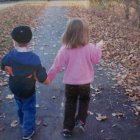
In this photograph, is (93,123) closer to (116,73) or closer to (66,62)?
(66,62)

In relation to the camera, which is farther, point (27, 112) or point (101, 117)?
point (101, 117)

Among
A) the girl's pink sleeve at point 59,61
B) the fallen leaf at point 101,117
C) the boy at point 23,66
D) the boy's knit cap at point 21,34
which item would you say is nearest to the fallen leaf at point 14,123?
the boy at point 23,66

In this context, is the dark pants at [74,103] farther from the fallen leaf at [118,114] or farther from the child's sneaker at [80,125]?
the fallen leaf at [118,114]

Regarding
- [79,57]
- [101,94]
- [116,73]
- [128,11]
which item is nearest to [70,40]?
[79,57]

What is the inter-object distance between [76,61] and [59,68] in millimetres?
253

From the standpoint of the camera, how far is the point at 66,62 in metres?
5.09

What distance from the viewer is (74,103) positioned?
536 centimetres

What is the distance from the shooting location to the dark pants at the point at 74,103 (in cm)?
521

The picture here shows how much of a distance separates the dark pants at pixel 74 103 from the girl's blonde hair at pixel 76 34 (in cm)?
63

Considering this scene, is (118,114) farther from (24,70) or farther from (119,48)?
(119,48)

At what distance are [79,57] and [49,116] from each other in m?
1.50

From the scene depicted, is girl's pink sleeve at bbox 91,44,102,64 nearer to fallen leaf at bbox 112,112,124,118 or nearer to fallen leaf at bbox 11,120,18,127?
fallen leaf at bbox 112,112,124,118

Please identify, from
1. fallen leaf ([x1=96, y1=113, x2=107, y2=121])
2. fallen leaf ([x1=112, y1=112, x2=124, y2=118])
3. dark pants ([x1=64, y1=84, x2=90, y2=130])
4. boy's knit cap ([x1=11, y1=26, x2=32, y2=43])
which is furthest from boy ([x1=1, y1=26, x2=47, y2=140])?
fallen leaf ([x1=112, y1=112, x2=124, y2=118])

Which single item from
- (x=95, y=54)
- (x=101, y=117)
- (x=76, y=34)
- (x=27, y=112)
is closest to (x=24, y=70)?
(x=27, y=112)
